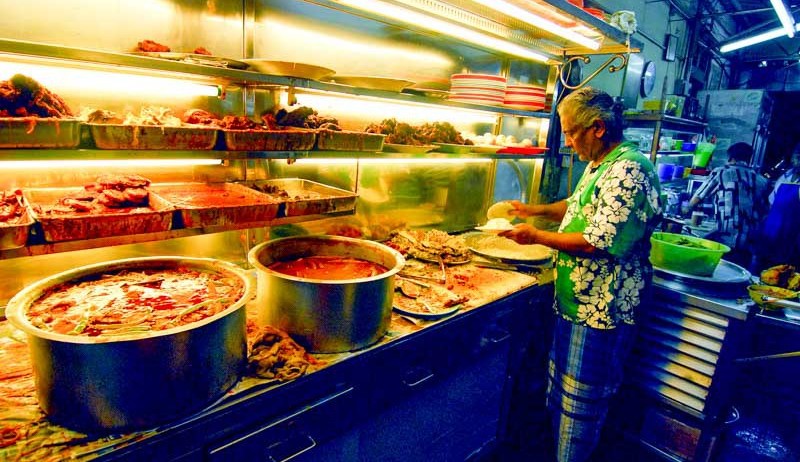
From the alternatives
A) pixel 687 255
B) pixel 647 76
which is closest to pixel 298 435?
pixel 687 255

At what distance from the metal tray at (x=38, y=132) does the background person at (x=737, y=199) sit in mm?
7602

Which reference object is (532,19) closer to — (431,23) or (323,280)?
(431,23)

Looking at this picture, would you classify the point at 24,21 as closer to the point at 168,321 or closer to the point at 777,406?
A: the point at 168,321

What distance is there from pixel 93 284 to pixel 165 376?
2.20ft

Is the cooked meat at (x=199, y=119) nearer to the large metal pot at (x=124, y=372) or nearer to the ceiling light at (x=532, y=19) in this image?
the large metal pot at (x=124, y=372)

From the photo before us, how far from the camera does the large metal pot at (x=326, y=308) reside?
171 cm

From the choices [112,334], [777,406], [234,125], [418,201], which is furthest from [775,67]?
[112,334]

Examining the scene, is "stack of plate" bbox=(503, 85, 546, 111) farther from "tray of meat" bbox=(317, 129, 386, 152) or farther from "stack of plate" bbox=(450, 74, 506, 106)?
"tray of meat" bbox=(317, 129, 386, 152)

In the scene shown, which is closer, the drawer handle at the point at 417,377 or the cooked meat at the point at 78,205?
the cooked meat at the point at 78,205

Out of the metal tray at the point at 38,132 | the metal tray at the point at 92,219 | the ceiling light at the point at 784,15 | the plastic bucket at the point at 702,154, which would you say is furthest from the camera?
the plastic bucket at the point at 702,154

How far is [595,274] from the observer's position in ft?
8.03

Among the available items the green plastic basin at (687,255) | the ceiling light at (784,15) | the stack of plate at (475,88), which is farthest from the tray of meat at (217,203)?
the ceiling light at (784,15)

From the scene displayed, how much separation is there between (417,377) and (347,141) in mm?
1276

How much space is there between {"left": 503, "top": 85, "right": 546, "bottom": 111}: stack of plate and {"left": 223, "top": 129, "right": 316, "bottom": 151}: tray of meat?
2.06 meters
